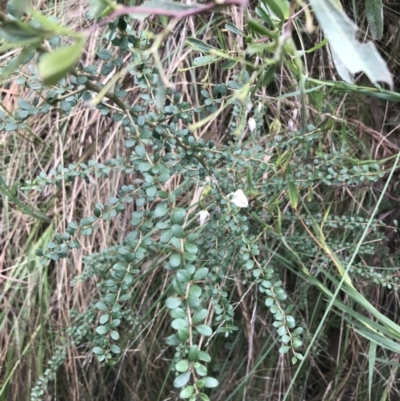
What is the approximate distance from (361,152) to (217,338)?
0.44m

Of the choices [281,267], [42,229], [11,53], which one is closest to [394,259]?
[281,267]

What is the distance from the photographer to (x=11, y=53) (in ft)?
2.93

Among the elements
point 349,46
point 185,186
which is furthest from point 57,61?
point 185,186

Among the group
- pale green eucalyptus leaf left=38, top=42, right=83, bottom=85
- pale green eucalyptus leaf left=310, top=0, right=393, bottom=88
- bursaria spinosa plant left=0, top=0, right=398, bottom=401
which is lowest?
bursaria spinosa plant left=0, top=0, right=398, bottom=401

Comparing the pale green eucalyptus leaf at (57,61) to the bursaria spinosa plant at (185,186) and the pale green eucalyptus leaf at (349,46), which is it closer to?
the bursaria spinosa plant at (185,186)

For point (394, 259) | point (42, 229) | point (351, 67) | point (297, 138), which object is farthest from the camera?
point (42, 229)

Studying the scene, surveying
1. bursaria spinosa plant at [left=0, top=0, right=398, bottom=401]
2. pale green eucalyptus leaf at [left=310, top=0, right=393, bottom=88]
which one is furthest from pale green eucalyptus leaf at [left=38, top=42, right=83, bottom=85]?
pale green eucalyptus leaf at [left=310, top=0, right=393, bottom=88]

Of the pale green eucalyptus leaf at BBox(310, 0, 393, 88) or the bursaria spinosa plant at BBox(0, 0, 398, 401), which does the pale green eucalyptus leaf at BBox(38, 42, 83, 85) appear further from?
the pale green eucalyptus leaf at BBox(310, 0, 393, 88)

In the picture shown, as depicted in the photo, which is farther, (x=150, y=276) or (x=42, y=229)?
(x=42, y=229)

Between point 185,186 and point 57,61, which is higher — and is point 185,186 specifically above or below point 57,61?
below

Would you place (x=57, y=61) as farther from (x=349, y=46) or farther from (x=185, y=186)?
(x=185, y=186)

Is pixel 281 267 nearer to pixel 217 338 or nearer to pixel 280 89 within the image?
pixel 217 338

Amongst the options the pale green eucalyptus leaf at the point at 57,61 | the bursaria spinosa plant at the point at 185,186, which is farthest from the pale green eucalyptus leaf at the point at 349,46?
the pale green eucalyptus leaf at the point at 57,61

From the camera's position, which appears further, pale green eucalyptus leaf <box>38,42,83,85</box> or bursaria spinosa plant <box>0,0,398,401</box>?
bursaria spinosa plant <box>0,0,398,401</box>
